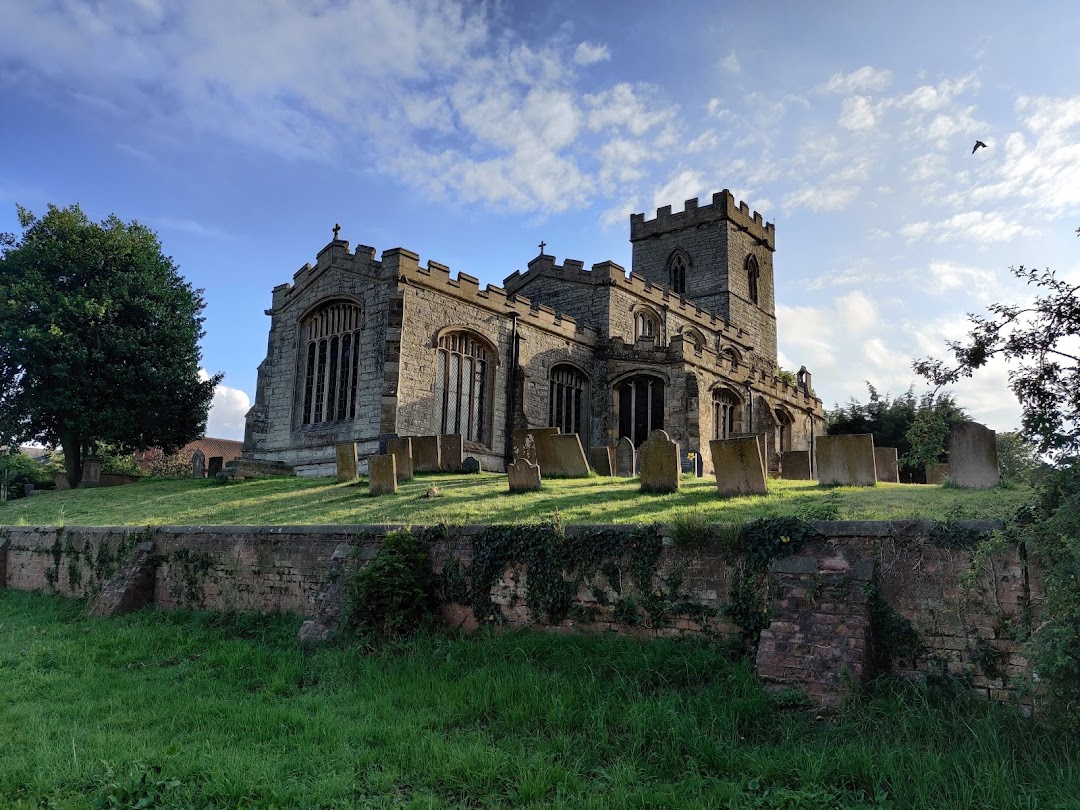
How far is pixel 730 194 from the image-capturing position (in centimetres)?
3728

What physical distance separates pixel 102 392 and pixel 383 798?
24.7 m

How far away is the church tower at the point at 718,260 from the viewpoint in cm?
3703

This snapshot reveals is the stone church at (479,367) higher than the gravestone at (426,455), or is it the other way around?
the stone church at (479,367)

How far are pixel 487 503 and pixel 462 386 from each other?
11.4m

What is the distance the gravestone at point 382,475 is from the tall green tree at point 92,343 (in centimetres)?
1520

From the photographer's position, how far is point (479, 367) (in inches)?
891

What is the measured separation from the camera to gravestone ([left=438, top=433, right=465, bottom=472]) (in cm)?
1700

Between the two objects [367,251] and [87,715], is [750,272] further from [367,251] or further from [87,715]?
[87,715]

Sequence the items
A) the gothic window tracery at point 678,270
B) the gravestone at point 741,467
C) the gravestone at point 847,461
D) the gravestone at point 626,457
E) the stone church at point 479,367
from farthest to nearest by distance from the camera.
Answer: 1. the gothic window tracery at point 678,270
2. the stone church at point 479,367
3. the gravestone at point 626,457
4. the gravestone at point 847,461
5. the gravestone at point 741,467

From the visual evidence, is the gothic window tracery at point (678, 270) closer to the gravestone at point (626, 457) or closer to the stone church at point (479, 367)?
the stone church at point (479, 367)

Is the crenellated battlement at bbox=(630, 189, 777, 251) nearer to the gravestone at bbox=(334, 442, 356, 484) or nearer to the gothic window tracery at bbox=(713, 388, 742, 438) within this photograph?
the gothic window tracery at bbox=(713, 388, 742, 438)

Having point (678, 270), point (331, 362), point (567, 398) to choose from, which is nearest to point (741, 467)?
point (567, 398)

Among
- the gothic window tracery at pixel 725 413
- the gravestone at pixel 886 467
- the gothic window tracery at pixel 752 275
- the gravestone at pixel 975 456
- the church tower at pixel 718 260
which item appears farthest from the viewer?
the gothic window tracery at pixel 752 275

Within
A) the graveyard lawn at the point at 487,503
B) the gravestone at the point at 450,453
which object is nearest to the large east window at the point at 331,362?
the graveyard lawn at the point at 487,503
